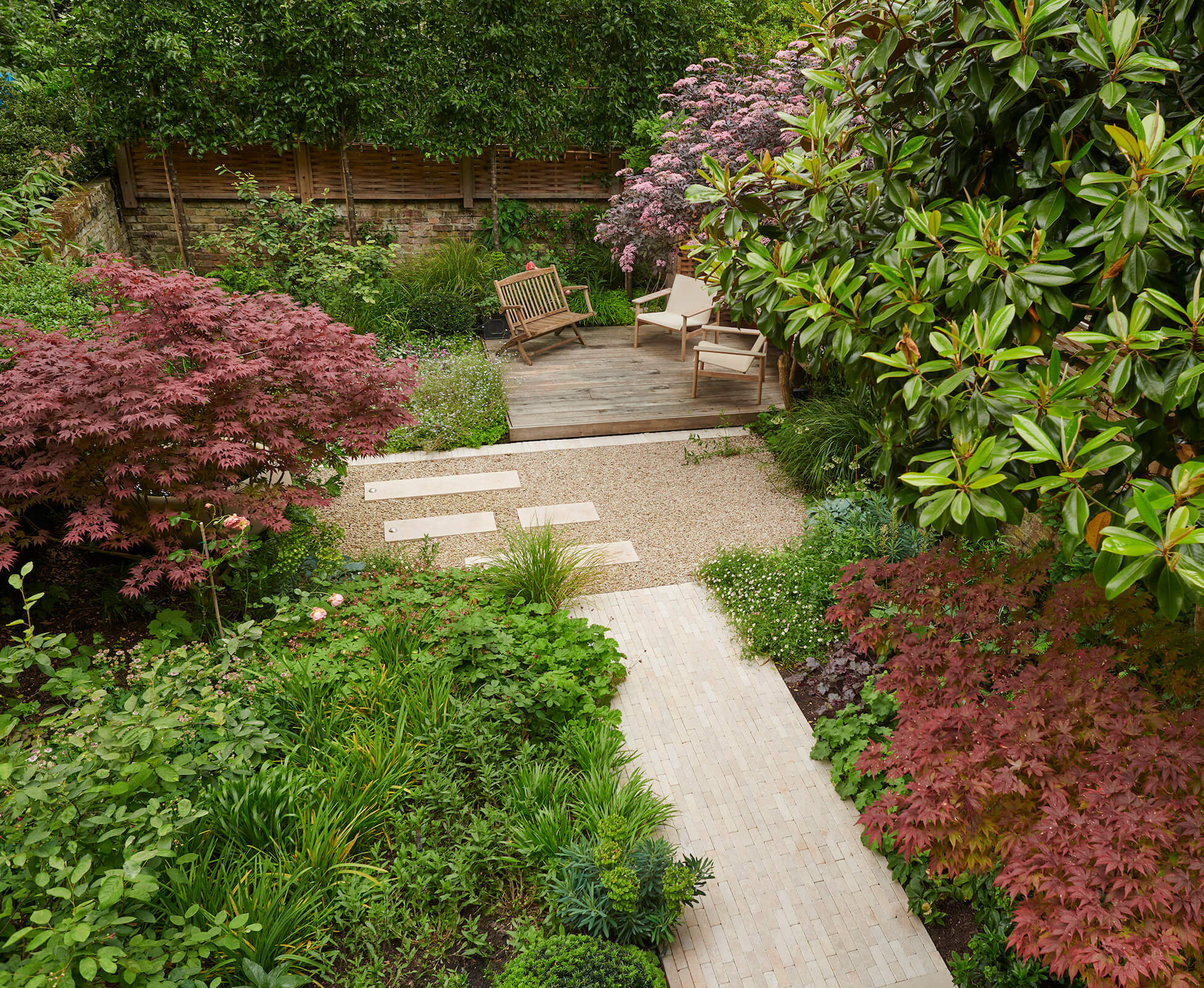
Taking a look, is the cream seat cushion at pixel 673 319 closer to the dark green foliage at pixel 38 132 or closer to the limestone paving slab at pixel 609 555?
the limestone paving slab at pixel 609 555

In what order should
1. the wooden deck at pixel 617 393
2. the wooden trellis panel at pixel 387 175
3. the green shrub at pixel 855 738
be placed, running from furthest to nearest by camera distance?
1. the wooden trellis panel at pixel 387 175
2. the wooden deck at pixel 617 393
3. the green shrub at pixel 855 738

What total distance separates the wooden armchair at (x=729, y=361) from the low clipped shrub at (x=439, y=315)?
8.65 ft

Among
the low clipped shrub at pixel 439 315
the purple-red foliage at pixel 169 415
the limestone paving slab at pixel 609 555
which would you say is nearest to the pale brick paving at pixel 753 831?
the limestone paving slab at pixel 609 555

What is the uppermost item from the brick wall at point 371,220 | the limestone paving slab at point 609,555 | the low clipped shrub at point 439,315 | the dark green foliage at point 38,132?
the dark green foliage at point 38,132

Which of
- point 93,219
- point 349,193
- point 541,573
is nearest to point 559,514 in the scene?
point 541,573

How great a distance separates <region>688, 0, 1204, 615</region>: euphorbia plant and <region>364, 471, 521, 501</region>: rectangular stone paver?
3702mm

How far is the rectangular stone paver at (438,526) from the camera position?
5.23 m

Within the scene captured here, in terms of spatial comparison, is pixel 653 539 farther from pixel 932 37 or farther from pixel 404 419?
pixel 932 37

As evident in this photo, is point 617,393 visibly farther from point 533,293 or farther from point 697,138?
point 697,138

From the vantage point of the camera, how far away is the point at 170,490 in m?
3.62

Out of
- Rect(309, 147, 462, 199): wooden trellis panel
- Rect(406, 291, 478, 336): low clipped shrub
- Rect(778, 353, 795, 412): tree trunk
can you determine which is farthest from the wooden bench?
Rect(778, 353, 795, 412): tree trunk

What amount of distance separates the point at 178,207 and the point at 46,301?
492 cm

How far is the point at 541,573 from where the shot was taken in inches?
171

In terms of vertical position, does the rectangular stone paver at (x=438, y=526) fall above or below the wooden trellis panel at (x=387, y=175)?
below
